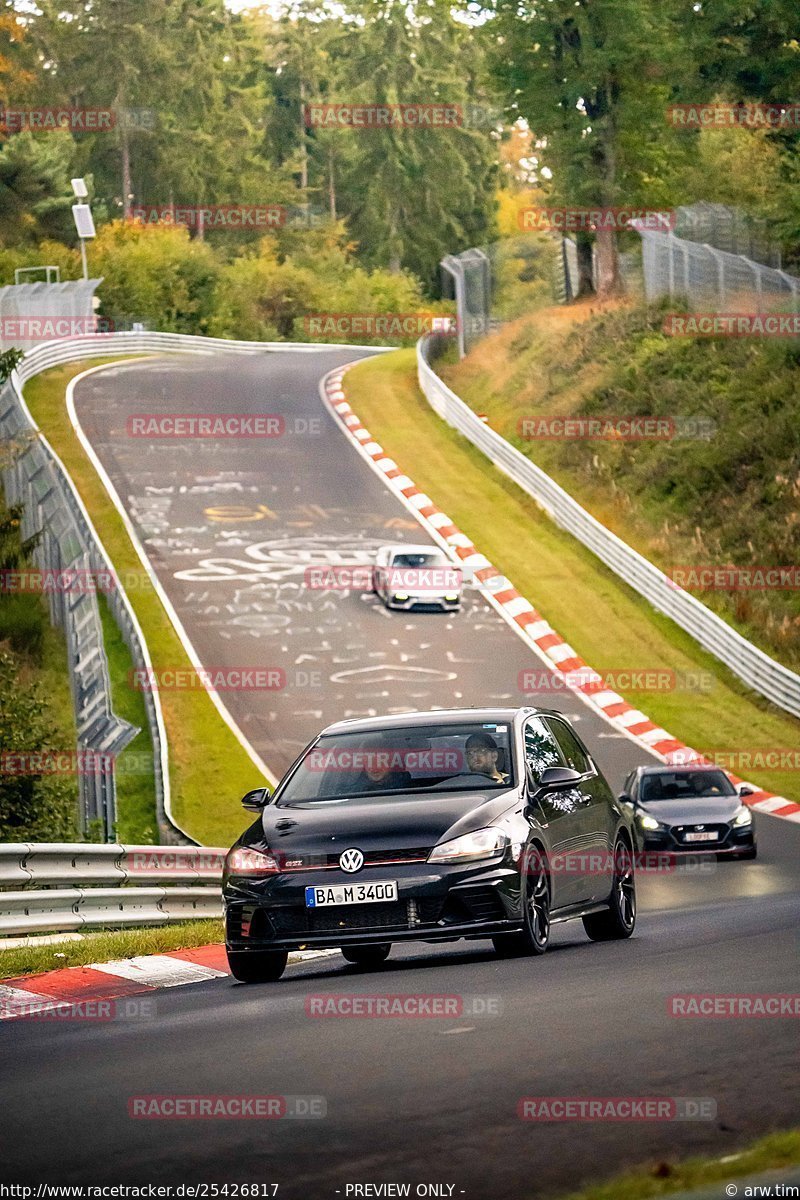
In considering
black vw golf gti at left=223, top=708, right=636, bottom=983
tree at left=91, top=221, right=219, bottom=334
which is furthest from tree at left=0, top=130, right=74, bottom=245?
black vw golf gti at left=223, top=708, right=636, bottom=983

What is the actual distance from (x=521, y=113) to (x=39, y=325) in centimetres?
1684

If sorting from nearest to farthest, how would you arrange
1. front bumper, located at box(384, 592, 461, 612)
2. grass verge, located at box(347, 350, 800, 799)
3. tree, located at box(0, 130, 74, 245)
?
grass verge, located at box(347, 350, 800, 799)
front bumper, located at box(384, 592, 461, 612)
tree, located at box(0, 130, 74, 245)

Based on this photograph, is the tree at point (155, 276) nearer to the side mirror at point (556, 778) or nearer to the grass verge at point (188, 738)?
the grass verge at point (188, 738)

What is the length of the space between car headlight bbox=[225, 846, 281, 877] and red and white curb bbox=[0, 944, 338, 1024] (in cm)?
87

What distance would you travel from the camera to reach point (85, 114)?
107m

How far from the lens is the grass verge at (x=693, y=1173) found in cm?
520

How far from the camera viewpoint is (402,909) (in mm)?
10898

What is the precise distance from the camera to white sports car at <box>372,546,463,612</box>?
122 feet

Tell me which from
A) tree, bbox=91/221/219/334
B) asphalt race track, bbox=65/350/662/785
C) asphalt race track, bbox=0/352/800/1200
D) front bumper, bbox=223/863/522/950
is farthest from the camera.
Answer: tree, bbox=91/221/219/334

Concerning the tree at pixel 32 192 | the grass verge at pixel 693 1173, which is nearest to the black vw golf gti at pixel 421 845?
the grass verge at pixel 693 1173

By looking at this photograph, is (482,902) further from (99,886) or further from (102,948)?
(99,886)

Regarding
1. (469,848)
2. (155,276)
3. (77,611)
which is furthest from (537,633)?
(155,276)

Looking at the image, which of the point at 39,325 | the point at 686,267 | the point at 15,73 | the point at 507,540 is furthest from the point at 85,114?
the point at 507,540

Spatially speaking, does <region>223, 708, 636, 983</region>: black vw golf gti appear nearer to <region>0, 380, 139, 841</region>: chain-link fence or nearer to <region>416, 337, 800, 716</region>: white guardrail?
<region>0, 380, 139, 841</region>: chain-link fence
